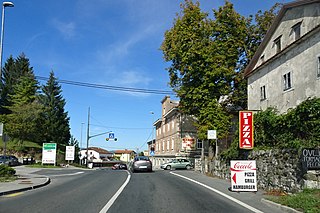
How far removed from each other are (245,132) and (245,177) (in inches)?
191

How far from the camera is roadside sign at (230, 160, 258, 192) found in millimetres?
14016

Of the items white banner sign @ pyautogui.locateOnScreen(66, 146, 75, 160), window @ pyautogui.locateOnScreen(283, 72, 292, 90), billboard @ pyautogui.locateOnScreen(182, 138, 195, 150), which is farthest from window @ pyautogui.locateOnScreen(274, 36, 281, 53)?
white banner sign @ pyautogui.locateOnScreen(66, 146, 75, 160)

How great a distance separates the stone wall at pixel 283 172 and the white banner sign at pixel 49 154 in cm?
2907

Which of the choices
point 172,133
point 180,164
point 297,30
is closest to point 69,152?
point 180,164

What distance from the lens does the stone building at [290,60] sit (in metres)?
19.7

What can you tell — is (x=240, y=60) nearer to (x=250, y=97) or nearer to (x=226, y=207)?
(x=250, y=97)

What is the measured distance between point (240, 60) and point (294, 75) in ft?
48.2

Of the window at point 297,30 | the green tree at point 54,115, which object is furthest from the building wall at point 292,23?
the green tree at point 54,115

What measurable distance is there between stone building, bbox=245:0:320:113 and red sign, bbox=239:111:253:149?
395cm

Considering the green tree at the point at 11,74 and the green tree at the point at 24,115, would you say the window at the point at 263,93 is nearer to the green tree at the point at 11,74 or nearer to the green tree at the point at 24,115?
the green tree at the point at 24,115

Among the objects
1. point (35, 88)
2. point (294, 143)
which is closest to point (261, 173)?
point (294, 143)

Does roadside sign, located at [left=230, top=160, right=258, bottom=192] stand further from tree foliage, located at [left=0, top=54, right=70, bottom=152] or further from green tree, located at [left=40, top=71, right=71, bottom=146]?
green tree, located at [left=40, top=71, right=71, bottom=146]

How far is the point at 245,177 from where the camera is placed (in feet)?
46.1

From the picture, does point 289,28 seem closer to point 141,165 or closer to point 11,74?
point 141,165
